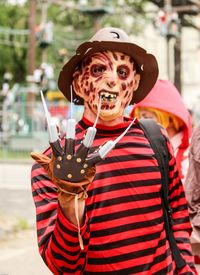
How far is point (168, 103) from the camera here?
4121 mm

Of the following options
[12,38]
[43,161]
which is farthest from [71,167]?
[12,38]

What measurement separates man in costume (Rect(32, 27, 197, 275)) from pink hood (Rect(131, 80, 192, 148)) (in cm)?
144

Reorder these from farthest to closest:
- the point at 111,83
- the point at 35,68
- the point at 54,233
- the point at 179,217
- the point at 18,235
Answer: the point at 35,68 < the point at 18,235 < the point at 179,217 < the point at 111,83 < the point at 54,233

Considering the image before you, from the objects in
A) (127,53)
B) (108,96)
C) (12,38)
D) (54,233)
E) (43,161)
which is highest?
(127,53)

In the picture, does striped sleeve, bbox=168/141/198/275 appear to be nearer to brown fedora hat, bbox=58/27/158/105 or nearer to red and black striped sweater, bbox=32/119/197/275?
red and black striped sweater, bbox=32/119/197/275

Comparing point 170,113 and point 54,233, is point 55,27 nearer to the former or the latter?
point 170,113

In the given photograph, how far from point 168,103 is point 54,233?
7.03 feet

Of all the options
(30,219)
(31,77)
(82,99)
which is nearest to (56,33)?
(31,77)

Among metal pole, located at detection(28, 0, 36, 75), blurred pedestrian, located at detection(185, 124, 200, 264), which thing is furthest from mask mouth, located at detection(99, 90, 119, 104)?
metal pole, located at detection(28, 0, 36, 75)

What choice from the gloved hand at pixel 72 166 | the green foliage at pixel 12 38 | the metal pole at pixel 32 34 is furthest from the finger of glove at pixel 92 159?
the green foliage at pixel 12 38

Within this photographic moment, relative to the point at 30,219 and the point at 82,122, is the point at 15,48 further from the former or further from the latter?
the point at 82,122

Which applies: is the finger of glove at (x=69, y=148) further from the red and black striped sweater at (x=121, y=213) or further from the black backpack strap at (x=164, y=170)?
the black backpack strap at (x=164, y=170)

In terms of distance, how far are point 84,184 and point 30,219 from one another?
761 cm

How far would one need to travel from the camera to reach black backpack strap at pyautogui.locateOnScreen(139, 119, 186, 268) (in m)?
2.51
